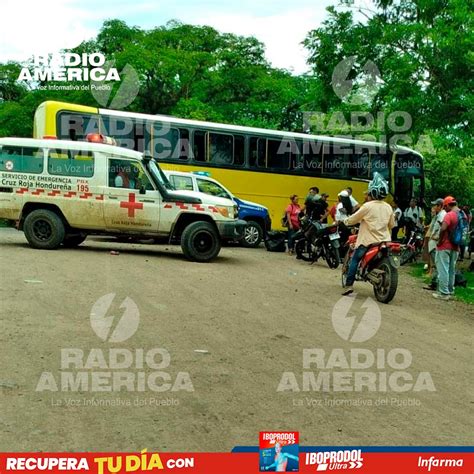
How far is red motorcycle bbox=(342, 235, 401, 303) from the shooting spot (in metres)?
10.5

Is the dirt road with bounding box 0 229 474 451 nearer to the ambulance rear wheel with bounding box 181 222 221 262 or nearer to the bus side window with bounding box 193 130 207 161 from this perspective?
the ambulance rear wheel with bounding box 181 222 221 262

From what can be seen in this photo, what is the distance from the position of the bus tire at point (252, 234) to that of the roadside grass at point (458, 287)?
14.0 feet

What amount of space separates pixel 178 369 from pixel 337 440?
1808 mm

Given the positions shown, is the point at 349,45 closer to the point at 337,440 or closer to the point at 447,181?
the point at 337,440

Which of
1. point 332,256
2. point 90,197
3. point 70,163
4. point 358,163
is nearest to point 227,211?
point 332,256

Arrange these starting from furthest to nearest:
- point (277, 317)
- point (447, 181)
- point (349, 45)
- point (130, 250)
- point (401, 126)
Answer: point (447, 181) < point (349, 45) < point (401, 126) < point (130, 250) < point (277, 317)

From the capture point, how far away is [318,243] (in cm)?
1533

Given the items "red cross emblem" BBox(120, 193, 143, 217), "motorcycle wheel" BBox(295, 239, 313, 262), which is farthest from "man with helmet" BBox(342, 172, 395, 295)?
"motorcycle wheel" BBox(295, 239, 313, 262)

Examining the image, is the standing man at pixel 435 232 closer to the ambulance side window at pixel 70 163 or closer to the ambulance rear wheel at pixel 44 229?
the ambulance side window at pixel 70 163

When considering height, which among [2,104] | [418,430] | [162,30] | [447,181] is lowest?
[418,430]

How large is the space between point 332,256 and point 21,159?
6527 millimetres

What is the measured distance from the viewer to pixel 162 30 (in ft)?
106

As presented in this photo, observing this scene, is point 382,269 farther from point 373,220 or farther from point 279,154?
point 279,154

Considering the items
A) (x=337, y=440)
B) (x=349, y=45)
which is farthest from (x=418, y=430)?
(x=349, y=45)
